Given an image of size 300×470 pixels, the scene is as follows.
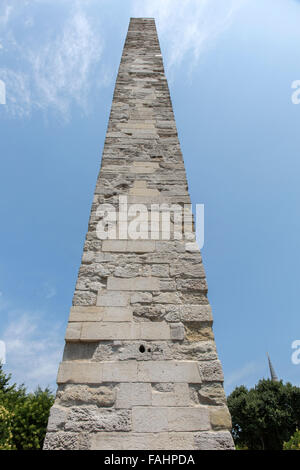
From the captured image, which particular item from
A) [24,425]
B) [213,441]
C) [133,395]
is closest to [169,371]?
[133,395]

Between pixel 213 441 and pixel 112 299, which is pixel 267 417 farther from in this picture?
pixel 112 299

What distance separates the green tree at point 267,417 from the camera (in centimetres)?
1856

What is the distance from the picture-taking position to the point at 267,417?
18.9 meters

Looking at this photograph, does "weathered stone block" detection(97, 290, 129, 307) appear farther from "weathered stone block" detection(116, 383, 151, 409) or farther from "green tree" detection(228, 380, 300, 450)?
"green tree" detection(228, 380, 300, 450)

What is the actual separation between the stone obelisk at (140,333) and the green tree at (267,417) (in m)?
21.2

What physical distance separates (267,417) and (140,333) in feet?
72.0

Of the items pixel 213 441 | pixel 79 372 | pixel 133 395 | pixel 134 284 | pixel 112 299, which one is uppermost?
pixel 134 284

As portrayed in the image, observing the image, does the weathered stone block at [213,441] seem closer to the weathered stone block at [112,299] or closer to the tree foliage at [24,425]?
the weathered stone block at [112,299]

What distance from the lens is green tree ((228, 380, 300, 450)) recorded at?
1856 centimetres

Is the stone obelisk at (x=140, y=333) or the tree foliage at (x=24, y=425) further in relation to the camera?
the tree foliage at (x=24, y=425)


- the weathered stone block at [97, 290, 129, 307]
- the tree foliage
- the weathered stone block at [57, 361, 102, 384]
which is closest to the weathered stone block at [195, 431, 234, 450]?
the weathered stone block at [57, 361, 102, 384]

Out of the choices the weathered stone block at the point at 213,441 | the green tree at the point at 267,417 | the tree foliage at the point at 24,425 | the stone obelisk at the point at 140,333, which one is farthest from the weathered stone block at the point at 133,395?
the green tree at the point at 267,417

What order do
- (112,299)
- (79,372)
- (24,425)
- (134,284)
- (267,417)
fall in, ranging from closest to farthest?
1. (79,372)
2. (112,299)
3. (134,284)
4. (24,425)
5. (267,417)

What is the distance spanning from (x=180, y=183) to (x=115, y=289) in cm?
195
